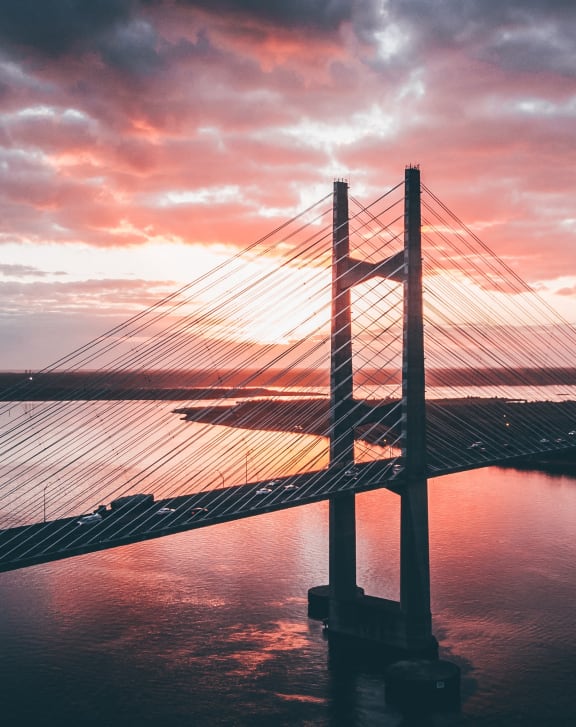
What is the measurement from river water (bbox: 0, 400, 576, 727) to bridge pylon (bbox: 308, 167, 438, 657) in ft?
6.84

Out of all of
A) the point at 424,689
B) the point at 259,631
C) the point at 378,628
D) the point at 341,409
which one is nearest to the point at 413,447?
the point at 341,409

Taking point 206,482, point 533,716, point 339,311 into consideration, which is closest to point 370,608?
point 533,716

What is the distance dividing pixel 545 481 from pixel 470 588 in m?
45.7

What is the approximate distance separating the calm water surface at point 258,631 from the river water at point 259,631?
3.9 inches

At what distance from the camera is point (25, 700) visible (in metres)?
31.1

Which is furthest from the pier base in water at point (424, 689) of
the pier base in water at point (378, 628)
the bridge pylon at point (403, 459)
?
the bridge pylon at point (403, 459)

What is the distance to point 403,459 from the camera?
1432 inches

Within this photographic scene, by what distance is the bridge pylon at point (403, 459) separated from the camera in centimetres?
3619

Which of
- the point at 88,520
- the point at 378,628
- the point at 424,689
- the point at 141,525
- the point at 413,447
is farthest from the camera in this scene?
the point at 378,628

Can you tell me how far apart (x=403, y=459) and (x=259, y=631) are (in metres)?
11.5

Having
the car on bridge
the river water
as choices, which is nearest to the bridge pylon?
the river water

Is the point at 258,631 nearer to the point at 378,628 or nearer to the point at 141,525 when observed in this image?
the point at 378,628

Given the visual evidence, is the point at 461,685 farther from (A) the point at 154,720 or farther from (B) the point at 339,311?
(B) the point at 339,311

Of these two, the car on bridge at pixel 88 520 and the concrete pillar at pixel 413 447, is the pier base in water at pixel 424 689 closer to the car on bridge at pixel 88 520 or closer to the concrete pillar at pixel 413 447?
the concrete pillar at pixel 413 447
